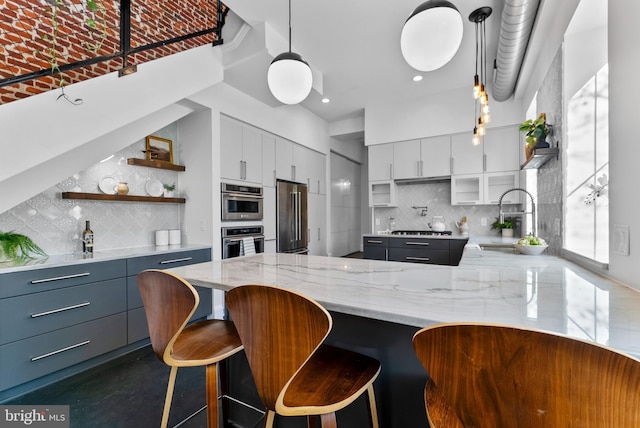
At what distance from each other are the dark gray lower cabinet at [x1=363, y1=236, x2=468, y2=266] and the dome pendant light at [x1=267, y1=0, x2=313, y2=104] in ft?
8.94

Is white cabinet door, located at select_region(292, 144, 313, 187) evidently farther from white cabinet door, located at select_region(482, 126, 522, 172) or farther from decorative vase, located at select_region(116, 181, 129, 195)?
white cabinet door, located at select_region(482, 126, 522, 172)

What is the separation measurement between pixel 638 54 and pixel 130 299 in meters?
3.44

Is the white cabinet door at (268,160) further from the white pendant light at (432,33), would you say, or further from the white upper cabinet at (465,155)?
the white pendant light at (432,33)

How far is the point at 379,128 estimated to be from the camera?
4770mm

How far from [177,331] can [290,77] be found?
136 cm

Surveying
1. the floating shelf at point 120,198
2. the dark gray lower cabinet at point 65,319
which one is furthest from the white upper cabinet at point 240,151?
the dark gray lower cabinet at point 65,319

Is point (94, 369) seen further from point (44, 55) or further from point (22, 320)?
point (44, 55)

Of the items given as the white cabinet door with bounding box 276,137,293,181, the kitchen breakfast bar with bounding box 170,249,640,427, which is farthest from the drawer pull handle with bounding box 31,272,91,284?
the white cabinet door with bounding box 276,137,293,181

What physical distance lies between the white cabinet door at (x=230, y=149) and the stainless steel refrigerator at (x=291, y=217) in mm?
796

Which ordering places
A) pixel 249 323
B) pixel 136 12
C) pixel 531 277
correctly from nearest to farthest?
pixel 249 323 → pixel 531 277 → pixel 136 12

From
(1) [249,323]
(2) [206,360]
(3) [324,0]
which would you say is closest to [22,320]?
(2) [206,360]

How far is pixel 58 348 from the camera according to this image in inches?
81.7

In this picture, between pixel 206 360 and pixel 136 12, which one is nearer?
pixel 206 360

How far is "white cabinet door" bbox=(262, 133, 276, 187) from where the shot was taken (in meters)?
Result: 3.96
